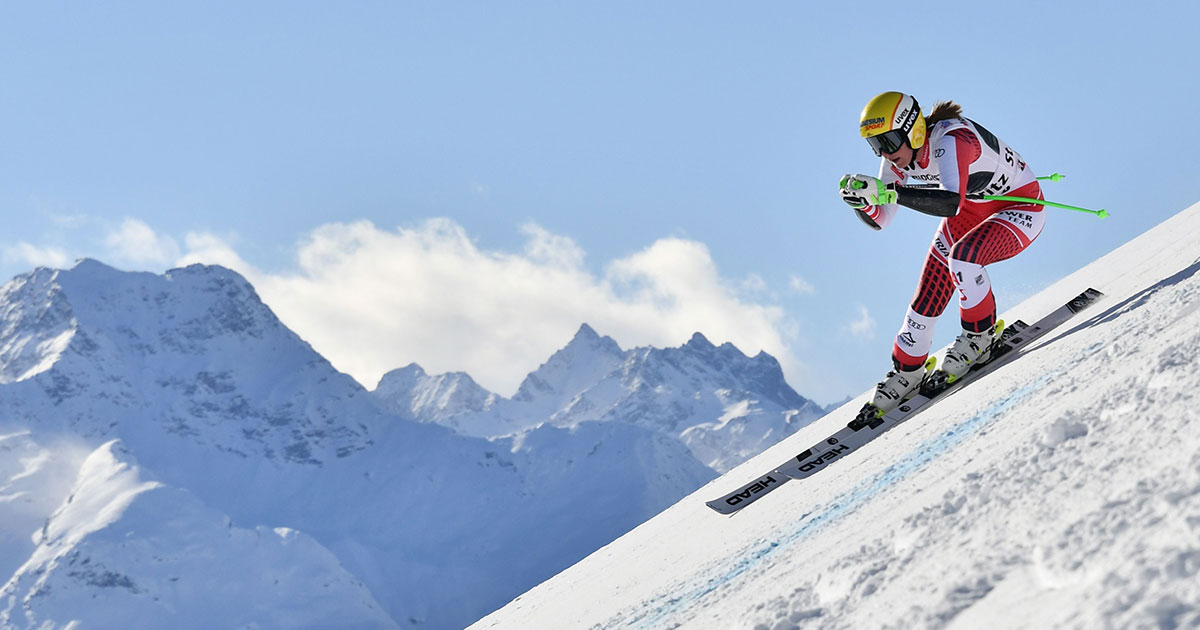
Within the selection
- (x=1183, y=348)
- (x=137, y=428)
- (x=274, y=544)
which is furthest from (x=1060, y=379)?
(x=137, y=428)

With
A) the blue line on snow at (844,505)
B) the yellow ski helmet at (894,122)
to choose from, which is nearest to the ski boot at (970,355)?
the yellow ski helmet at (894,122)

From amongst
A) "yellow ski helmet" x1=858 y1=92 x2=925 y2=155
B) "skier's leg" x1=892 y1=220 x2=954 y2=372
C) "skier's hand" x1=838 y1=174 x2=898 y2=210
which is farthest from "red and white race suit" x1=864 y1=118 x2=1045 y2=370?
"skier's hand" x1=838 y1=174 x2=898 y2=210

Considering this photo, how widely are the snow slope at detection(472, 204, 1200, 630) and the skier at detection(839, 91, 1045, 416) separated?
2.93 ft

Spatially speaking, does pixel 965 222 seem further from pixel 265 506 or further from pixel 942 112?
pixel 265 506

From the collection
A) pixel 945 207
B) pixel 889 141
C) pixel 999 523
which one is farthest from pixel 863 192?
pixel 999 523

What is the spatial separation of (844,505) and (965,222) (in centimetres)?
353

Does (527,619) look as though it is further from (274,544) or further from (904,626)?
(274,544)

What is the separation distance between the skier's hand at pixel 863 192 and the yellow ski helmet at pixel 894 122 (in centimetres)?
26

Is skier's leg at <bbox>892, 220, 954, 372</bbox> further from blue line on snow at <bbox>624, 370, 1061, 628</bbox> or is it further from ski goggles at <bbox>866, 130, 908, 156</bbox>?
blue line on snow at <bbox>624, 370, 1061, 628</bbox>

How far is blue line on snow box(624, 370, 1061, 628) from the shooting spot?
4.18m

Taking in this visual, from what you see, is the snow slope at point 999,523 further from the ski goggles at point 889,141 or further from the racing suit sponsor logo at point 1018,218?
the ski goggles at point 889,141

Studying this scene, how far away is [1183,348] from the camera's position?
3080mm

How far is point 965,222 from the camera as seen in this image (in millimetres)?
7203

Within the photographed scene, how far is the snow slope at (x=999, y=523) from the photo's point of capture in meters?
1.97
